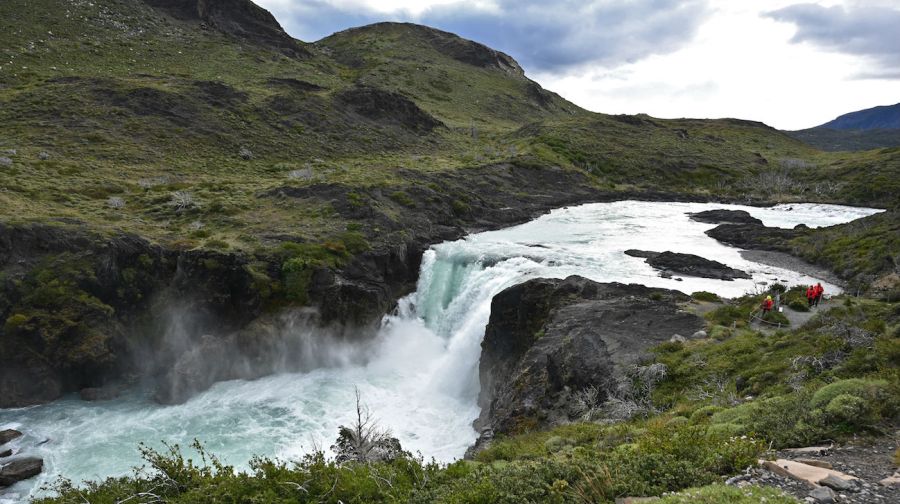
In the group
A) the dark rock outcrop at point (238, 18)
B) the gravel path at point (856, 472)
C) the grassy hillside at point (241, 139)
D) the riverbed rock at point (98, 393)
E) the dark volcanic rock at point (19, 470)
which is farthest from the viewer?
the dark rock outcrop at point (238, 18)

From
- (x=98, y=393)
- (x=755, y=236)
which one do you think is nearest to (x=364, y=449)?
(x=98, y=393)

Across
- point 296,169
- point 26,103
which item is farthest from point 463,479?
point 26,103

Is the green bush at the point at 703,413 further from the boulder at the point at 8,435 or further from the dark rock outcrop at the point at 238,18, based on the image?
the dark rock outcrop at the point at 238,18

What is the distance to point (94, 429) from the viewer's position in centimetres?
2344

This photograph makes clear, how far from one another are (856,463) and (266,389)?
25662 millimetres

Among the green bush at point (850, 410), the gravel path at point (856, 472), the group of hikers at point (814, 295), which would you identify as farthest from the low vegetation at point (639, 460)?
the group of hikers at point (814, 295)

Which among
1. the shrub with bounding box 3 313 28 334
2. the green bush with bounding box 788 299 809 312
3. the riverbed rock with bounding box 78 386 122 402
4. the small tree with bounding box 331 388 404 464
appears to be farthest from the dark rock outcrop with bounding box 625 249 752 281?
the shrub with bounding box 3 313 28 334

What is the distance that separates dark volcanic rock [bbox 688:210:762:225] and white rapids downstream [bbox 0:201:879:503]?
47.3 feet

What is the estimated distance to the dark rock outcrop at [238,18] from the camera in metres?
95.6

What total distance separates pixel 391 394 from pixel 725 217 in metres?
46.4

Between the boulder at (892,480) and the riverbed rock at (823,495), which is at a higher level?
the riverbed rock at (823,495)

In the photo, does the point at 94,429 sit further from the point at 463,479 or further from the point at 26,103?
the point at 26,103

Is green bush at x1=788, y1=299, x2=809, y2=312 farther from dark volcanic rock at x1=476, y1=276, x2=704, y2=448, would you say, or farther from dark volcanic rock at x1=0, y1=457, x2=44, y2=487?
dark volcanic rock at x1=0, y1=457, x2=44, y2=487

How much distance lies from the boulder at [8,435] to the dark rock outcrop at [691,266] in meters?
36.8
